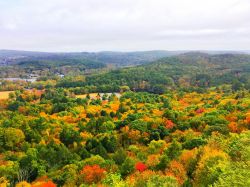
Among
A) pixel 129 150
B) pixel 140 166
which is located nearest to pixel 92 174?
pixel 140 166

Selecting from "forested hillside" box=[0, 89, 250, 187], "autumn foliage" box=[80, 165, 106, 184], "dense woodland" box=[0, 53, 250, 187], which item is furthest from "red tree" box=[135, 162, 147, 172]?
"autumn foliage" box=[80, 165, 106, 184]

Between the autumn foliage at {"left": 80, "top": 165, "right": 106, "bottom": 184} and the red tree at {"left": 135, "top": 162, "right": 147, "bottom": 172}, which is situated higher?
the red tree at {"left": 135, "top": 162, "right": 147, "bottom": 172}

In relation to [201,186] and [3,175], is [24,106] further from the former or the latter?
[201,186]

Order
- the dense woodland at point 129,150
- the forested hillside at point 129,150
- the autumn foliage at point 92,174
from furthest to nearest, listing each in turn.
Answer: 1. the autumn foliage at point 92,174
2. the forested hillside at point 129,150
3. the dense woodland at point 129,150

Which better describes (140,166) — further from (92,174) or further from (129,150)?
(129,150)

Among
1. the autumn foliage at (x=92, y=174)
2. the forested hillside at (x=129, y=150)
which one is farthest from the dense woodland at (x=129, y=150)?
the autumn foliage at (x=92, y=174)

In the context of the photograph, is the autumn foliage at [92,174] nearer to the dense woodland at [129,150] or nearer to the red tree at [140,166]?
the dense woodland at [129,150]

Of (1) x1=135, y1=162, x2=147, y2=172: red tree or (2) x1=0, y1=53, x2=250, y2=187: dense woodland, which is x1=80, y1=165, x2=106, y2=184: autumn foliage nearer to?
(2) x1=0, y1=53, x2=250, y2=187: dense woodland

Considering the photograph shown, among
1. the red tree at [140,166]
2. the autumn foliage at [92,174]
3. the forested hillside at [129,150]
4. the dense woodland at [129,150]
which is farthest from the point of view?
the red tree at [140,166]

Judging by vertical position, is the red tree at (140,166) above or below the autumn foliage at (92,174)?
above

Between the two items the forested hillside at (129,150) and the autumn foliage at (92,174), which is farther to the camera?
the autumn foliage at (92,174)

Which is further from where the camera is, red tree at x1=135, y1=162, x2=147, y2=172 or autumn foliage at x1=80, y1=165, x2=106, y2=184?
red tree at x1=135, y1=162, x2=147, y2=172

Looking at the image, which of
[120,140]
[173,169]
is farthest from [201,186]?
[120,140]
